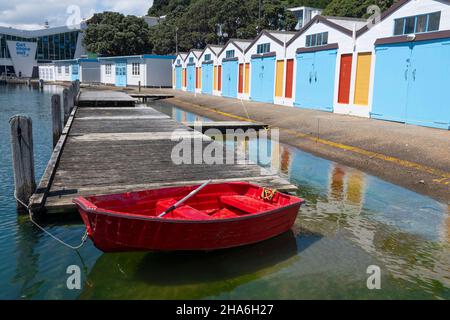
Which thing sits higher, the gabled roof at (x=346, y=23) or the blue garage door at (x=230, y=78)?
the gabled roof at (x=346, y=23)

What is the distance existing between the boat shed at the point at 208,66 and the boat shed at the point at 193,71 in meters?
1.31

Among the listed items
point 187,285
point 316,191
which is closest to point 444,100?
point 316,191

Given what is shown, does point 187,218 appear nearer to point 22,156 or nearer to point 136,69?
point 22,156

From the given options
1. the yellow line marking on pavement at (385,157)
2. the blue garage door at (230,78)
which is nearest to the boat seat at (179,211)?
the yellow line marking on pavement at (385,157)

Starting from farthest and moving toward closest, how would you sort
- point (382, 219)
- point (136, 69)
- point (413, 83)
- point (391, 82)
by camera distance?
point (136, 69) < point (391, 82) < point (413, 83) < point (382, 219)

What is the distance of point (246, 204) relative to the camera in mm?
7621

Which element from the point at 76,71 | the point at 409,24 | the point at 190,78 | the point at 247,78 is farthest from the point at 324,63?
the point at 76,71

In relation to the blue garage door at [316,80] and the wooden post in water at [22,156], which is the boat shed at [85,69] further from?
the wooden post in water at [22,156]

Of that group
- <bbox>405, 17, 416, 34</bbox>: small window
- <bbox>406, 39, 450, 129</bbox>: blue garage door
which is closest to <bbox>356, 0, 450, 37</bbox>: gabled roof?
<bbox>405, 17, 416, 34</bbox>: small window

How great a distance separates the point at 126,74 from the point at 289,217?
64336 mm

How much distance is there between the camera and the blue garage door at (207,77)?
155 ft

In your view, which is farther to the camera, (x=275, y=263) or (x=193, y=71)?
(x=193, y=71)

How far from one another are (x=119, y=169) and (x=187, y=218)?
420cm
